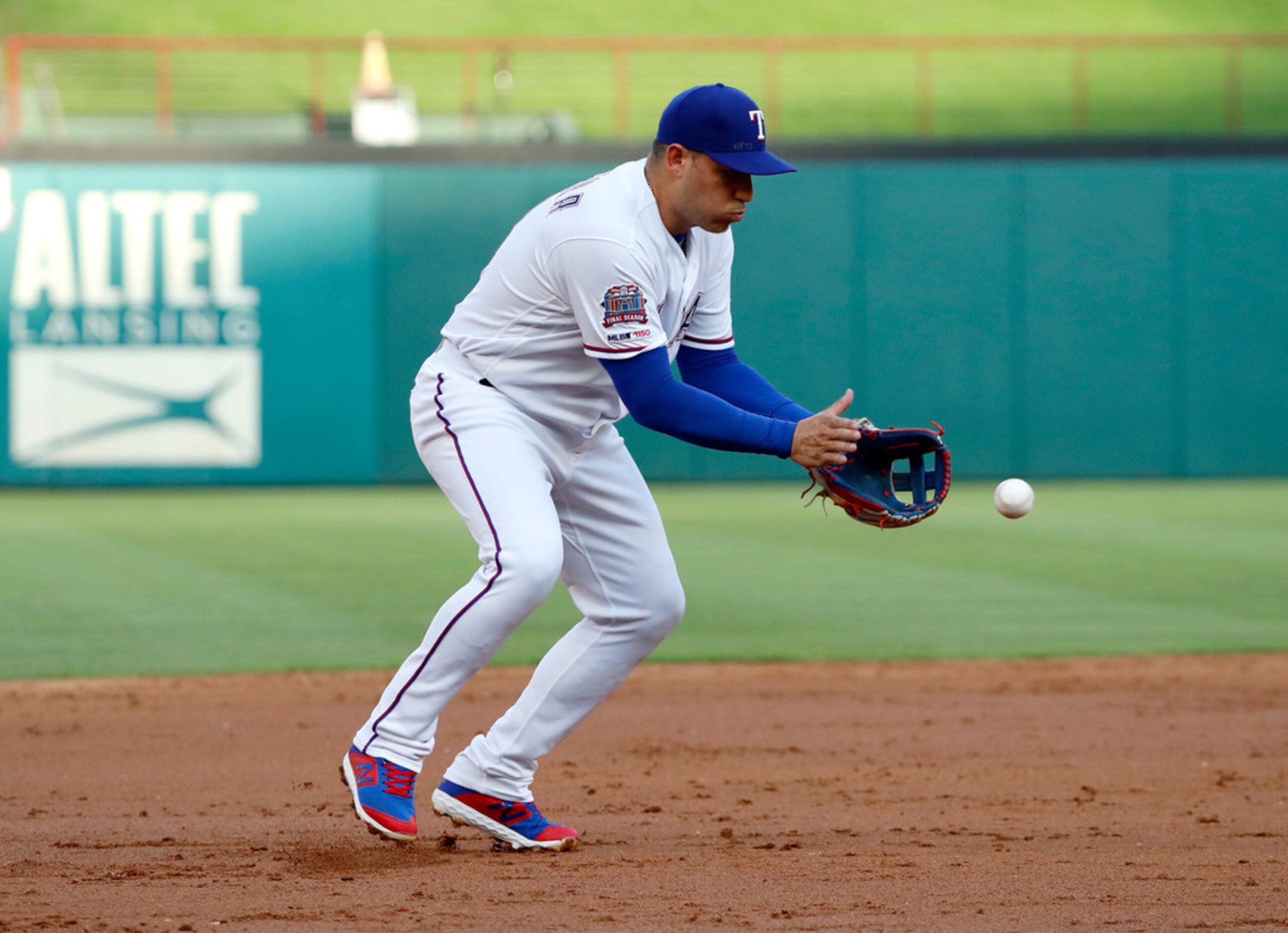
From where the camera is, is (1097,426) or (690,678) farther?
(1097,426)

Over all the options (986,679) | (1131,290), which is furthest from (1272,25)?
(986,679)

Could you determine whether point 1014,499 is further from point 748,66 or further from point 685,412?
point 748,66

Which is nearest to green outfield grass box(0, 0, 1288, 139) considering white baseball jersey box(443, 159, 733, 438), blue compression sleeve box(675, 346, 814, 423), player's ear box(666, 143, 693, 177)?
blue compression sleeve box(675, 346, 814, 423)

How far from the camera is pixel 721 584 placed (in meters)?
9.29

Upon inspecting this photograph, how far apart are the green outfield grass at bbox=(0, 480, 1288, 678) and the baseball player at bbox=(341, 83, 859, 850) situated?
3124mm

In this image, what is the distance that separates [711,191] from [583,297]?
1.23 feet

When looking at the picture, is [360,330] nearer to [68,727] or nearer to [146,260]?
[146,260]

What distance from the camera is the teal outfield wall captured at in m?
16.1

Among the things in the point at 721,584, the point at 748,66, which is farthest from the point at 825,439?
the point at 748,66

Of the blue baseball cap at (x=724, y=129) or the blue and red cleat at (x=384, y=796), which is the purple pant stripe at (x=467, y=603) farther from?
the blue baseball cap at (x=724, y=129)

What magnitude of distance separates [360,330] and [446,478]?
12.7m

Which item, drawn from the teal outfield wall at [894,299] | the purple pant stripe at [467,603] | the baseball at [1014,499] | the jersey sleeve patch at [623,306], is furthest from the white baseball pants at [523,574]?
the teal outfield wall at [894,299]

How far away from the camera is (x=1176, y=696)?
6.34 metres

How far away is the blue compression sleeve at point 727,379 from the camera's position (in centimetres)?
409
